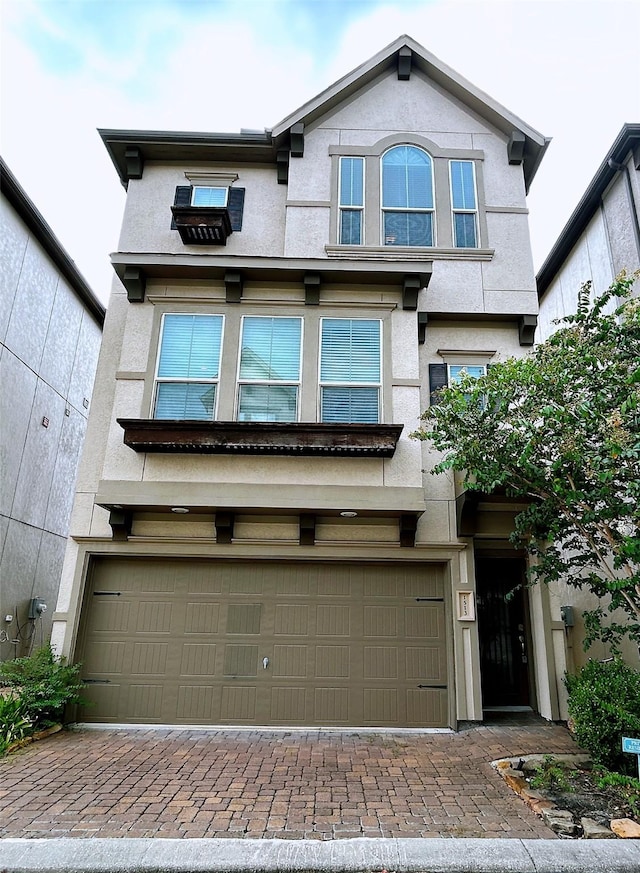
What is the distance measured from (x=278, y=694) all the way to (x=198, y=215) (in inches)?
300

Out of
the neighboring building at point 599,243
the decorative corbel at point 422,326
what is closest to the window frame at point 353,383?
the decorative corbel at point 422,326

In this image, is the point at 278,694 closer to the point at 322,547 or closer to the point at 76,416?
the point at 322,547

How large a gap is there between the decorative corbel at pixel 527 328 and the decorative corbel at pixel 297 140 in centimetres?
497

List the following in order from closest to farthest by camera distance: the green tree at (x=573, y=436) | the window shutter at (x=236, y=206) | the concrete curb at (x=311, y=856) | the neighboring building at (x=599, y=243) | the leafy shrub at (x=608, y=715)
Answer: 1. the concrete curb at (x=311, y=856)
2. the leafy shrub at (x=608, y=715)
3. the green tree at (x=573, y=436)
4. the neighboring building at (x=599, y=243)
5. the window shutter at (x=236, y=206)

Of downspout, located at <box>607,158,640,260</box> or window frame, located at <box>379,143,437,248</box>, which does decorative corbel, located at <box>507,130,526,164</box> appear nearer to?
window frame, located at <box>379,143,437,248</box>

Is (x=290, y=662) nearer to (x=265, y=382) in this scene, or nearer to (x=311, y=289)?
(x=265, y=382)

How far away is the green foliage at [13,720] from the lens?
20.0 feet

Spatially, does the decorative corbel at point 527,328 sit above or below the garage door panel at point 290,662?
above

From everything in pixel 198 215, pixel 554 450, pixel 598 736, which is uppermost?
pixel 198 215

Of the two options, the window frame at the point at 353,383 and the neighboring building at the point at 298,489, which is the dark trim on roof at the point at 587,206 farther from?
the window frame at the point at 353,383

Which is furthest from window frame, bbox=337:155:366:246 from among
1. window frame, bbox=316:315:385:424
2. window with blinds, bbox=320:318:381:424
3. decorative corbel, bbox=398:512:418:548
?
decorative corbel, bbox=398:512:418:548

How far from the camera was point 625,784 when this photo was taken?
189 inches

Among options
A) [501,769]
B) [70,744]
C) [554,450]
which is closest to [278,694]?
[70,744]

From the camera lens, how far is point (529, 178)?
32.5 feet
